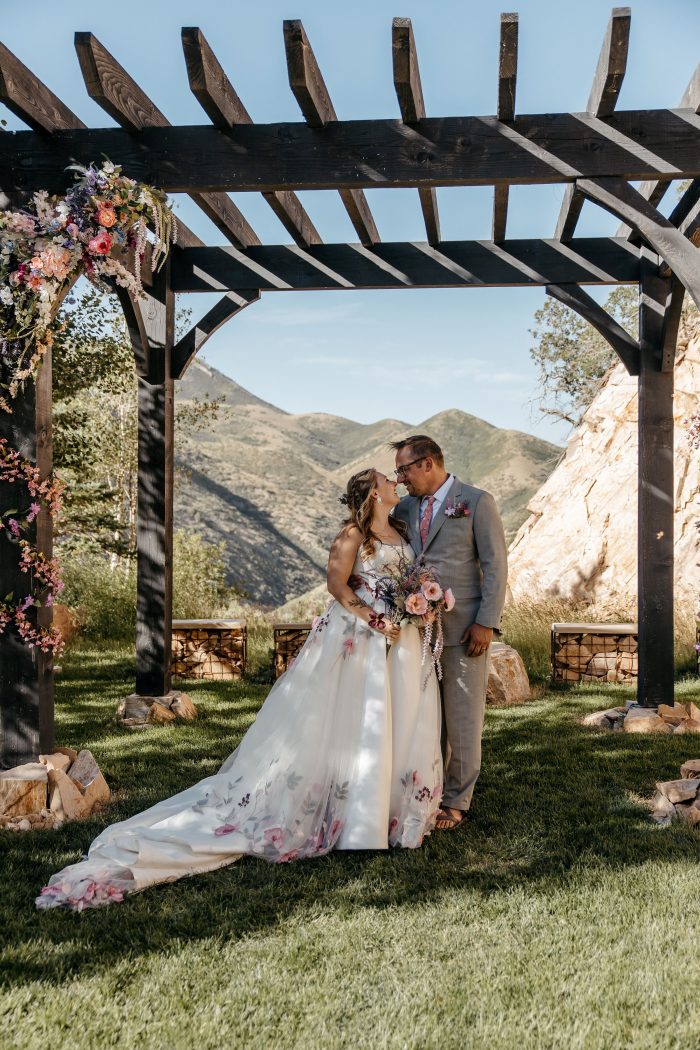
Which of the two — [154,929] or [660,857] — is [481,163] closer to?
[660,857]

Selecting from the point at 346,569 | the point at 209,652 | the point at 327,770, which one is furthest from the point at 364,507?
the point at 209,652

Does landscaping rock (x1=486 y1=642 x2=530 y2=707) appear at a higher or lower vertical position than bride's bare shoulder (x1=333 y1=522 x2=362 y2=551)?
lower

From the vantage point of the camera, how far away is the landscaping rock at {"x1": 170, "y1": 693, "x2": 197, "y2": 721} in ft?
20.0

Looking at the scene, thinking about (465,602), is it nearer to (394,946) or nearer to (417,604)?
(417,604)

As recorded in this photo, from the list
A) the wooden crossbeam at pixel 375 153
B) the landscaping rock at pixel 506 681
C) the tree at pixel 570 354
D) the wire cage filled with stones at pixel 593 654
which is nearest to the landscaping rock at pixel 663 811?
the landscaping rock at pixel 506 681

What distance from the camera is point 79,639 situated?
9.87 m

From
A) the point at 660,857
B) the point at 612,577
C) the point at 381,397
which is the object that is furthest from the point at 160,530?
the point at 381,397

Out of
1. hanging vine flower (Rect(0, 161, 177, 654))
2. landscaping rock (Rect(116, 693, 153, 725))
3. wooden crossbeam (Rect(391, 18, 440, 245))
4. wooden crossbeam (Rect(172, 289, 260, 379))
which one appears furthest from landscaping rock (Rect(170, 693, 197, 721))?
wooden crossbeam (Rect(391, 18, 440, 245))

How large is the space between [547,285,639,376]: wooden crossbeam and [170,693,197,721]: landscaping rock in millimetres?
4040

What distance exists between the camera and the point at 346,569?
3.84 metres

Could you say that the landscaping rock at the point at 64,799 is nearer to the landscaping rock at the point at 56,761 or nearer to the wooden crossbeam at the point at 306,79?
the landscaping rock at the point at 56,761

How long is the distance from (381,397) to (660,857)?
56074 millimetres

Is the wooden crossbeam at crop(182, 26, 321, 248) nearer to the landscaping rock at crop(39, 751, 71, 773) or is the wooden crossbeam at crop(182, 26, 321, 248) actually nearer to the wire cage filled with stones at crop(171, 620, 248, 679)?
the landscaping rock at crop(39, 751, 71, 773)

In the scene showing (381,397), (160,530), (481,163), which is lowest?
(160,530)
